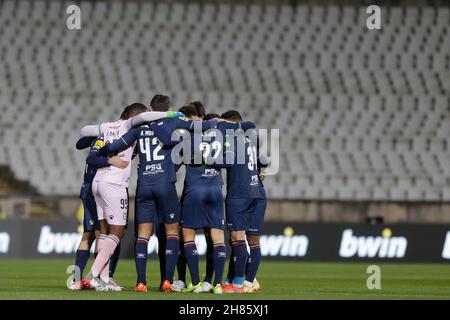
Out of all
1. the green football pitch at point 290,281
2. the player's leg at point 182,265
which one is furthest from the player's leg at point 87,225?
the player's leg at point 182,265

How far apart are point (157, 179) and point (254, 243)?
1731 millimetres

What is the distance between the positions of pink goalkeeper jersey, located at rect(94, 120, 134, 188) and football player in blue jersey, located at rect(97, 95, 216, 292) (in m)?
0.22

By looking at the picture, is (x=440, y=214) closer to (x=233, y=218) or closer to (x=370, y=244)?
(x=370, y=244)

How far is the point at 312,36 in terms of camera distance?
34875mm

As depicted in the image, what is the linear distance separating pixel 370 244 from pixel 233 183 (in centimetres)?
1210

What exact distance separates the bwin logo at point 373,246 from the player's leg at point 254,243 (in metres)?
11.4

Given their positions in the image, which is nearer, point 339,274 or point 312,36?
point 339,274

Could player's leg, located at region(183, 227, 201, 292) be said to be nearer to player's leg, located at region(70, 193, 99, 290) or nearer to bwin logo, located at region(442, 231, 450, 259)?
player's leg, located at region(70, 193, 99, 290)

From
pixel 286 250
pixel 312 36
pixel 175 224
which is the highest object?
pixel 312 36

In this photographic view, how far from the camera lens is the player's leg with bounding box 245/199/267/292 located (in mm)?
14938

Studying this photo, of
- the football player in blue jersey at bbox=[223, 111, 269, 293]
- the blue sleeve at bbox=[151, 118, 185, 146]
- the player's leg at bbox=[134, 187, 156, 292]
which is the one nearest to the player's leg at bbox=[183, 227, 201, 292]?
the player's leg at bbox=[134, 187, 156, 292]

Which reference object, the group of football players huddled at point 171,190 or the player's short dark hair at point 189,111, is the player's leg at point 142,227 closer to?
the group of football players huddled at point 171,190

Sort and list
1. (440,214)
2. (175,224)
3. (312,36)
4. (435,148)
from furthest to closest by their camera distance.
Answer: (312,36) → (435,148) → (440,214) → (175,224)

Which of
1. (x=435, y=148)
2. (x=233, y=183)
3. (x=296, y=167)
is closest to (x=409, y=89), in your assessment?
(x=435, y=148)
